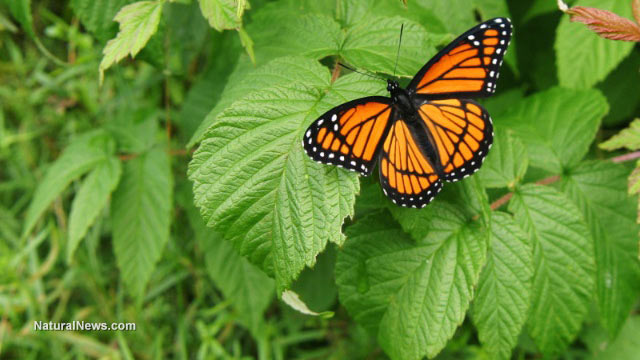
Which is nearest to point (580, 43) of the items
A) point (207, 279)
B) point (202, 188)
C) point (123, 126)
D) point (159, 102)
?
point (202, 188)

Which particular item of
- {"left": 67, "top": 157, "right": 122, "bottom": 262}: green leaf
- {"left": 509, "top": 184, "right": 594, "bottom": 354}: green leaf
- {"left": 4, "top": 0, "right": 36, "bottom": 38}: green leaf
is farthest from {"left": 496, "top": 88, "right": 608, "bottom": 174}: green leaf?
{"left": 4, "top": 0, "right": 36, "bottom": 38}: green leaf

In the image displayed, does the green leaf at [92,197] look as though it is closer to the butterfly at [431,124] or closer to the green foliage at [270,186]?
the green foliage at [270,186]

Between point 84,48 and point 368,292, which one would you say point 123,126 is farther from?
point 368,292

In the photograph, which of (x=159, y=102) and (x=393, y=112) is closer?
(x=393, y=112)

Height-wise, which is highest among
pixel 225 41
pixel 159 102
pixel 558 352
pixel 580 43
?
pixel 225 41

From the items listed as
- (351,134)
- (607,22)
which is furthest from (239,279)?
(607,22)

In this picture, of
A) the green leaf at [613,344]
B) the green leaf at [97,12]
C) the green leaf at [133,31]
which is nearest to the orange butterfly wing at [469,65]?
the green leaf at [133,31]

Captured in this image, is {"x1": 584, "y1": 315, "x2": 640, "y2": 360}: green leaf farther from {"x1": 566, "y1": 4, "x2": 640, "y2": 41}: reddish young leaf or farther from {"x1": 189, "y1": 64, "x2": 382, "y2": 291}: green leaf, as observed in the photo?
{"x1": 189, "y1": 64, "x2": 382, "y2": 291}: green leaf
